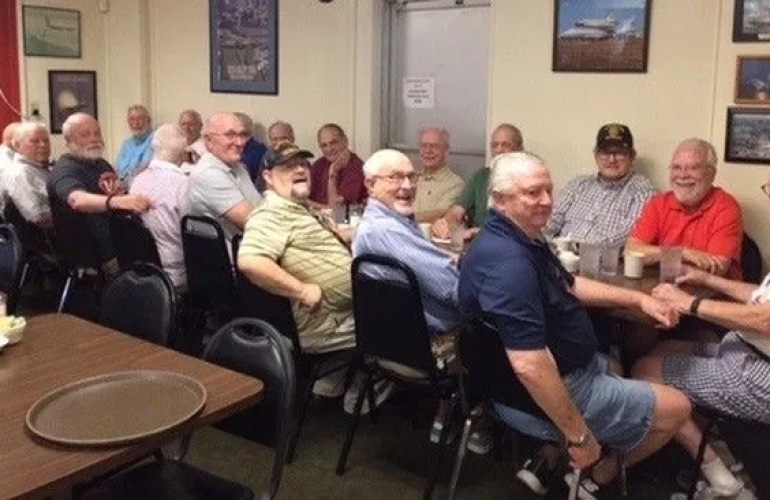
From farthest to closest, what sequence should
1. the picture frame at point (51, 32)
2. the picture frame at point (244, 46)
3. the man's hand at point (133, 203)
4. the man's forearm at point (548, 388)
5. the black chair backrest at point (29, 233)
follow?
the picture frame at point (51, 32)
the picture frame at point (244, 46)
the black chair backrest at point (29, 233)
the man's hand at point (133, 203)
the man's forearm at point (548, 388)

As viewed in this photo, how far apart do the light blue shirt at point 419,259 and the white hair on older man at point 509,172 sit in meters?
0.43

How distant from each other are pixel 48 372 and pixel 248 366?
0.49 m

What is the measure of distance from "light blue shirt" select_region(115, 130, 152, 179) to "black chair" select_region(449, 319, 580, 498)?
433 centimetres

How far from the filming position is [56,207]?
172 inches

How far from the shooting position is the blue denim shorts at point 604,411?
243 cm

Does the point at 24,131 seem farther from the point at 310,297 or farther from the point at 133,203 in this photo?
the point at 310,297

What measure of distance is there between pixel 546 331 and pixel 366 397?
133 centimetres

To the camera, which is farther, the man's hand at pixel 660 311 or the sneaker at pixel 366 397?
the sneaker at pixel 366 397

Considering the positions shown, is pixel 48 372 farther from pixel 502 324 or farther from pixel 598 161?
pixel 598 161

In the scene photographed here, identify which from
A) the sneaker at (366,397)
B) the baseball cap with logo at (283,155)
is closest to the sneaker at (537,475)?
the sneaker at (366,397)

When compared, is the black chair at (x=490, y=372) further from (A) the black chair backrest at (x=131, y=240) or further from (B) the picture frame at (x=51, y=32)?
(B) the picture frame at (x=51, y=32)

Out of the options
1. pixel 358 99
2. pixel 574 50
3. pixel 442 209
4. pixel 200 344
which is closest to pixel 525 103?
pixel 574 50

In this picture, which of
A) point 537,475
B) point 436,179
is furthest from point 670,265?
point 436,179

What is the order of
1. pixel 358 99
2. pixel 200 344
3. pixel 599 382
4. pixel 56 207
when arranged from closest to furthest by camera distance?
pixel 599 382 < pixel 200 344 < pixel 56 207 < pixel 358 99
